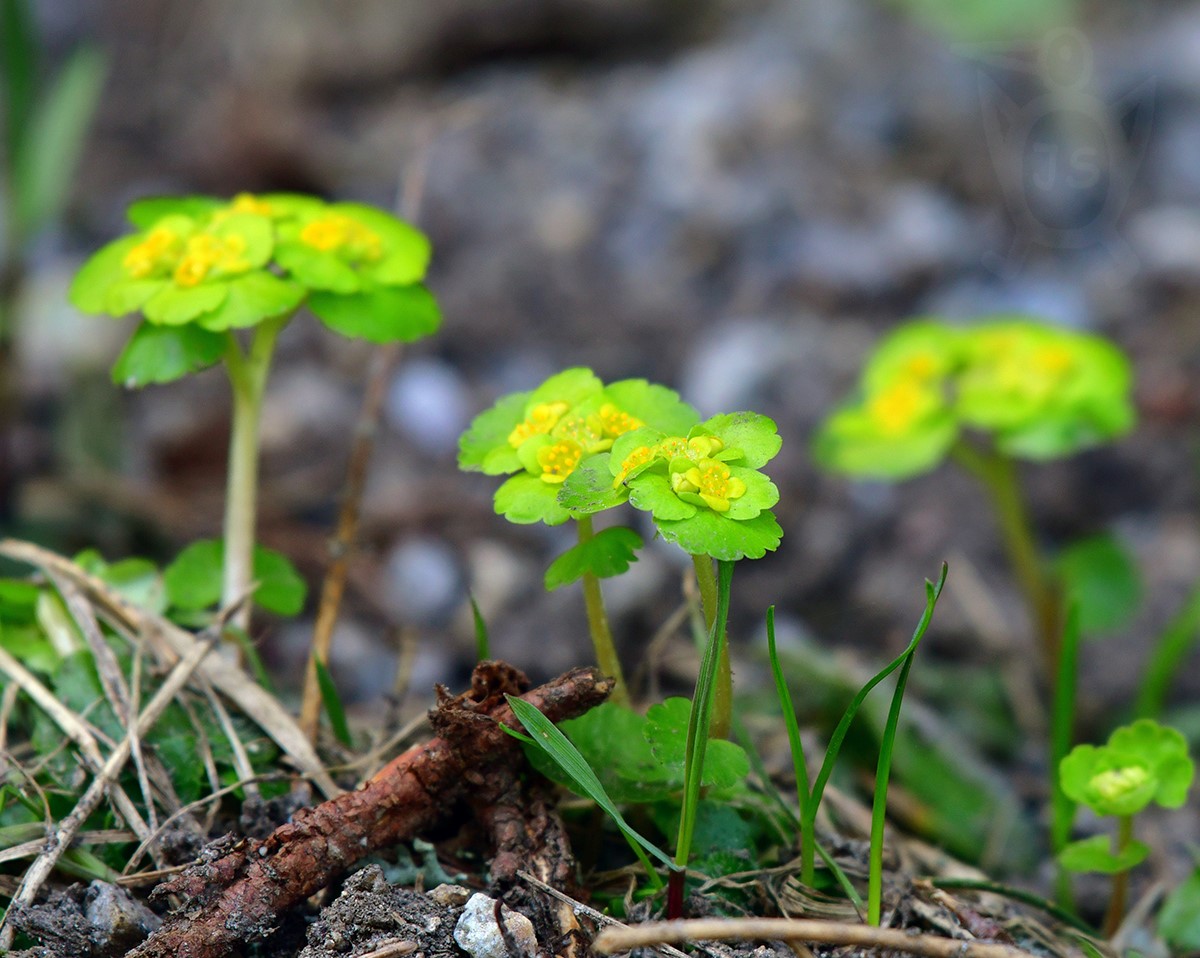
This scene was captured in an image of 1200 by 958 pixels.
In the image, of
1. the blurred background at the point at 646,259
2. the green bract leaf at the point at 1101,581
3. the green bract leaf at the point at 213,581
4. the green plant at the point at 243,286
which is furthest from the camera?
the blurred background at the point at 646,259

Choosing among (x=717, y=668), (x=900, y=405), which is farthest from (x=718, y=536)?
(x=900, y=405)

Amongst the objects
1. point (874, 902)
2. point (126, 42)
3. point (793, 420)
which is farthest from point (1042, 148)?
point (126, 42)

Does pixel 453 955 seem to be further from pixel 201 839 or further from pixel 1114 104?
pixel 1114 104

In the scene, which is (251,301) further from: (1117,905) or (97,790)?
(1117,905)

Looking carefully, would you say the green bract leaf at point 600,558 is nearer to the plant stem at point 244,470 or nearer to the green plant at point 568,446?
the green plant at point 568,446

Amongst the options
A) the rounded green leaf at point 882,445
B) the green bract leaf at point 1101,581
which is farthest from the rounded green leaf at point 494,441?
the green bract leaf at point 1101,581

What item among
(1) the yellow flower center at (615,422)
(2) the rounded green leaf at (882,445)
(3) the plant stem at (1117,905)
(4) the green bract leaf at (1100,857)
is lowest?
(3) the plant stem at (1117,905)
